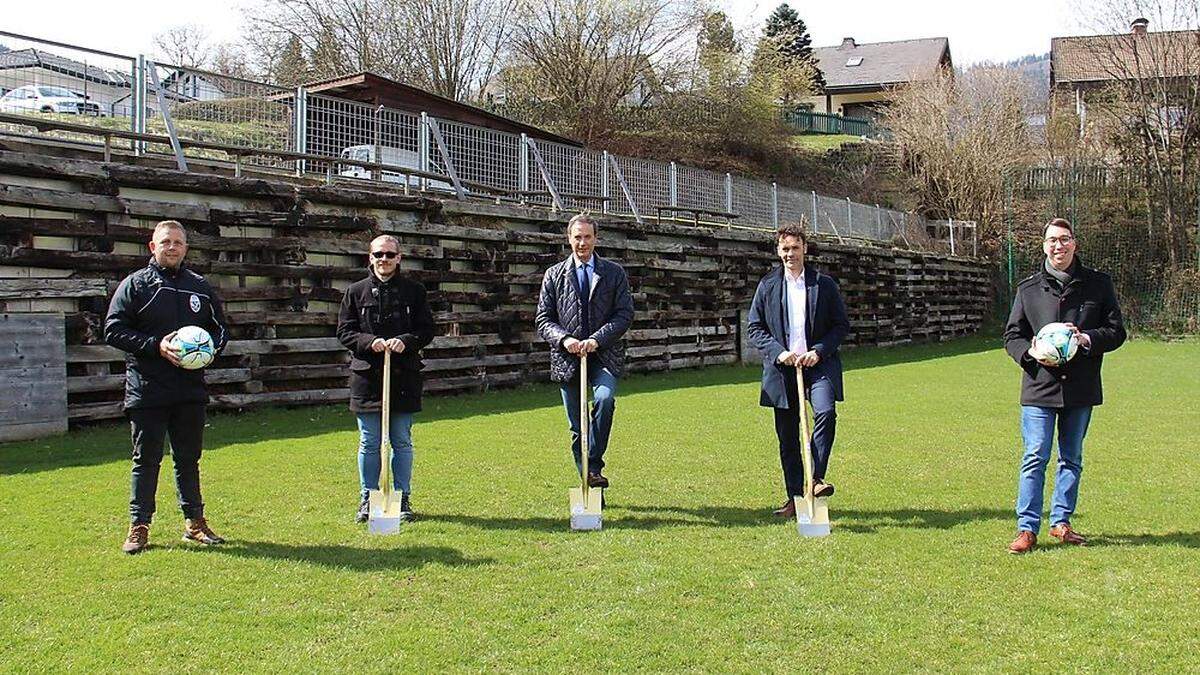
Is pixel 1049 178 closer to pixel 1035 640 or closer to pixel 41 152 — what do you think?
pixel 41 152

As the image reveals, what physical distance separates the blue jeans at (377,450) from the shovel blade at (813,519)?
2497 mm

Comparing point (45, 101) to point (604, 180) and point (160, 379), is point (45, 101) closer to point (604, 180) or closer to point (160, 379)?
point (160, 379)

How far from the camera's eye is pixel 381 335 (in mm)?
6480

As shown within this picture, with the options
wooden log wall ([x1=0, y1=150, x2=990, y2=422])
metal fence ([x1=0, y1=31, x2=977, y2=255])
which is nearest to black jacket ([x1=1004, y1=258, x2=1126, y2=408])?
wooden log wall ([x1=0, y1=150, x2=990, y2=422])

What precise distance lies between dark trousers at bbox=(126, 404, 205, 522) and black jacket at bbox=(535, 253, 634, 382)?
7.42 feet

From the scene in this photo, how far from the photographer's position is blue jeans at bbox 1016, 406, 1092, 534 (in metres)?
5.76

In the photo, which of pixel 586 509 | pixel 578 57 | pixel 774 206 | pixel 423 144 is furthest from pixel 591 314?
pixel 578 57

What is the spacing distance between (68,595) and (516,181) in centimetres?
1304

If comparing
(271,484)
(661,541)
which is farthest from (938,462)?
(271,484)

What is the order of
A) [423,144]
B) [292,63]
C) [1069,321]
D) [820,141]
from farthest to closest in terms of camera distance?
[820,141], [292,63], [423,144], [1069,321]

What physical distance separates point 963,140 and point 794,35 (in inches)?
917

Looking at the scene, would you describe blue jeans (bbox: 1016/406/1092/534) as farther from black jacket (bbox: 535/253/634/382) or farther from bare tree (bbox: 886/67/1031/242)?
bare tree (bbox: 886/67/1031/242)

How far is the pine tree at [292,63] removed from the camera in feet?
116

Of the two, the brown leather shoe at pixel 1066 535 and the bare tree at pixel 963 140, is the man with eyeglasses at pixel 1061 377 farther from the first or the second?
the bare tree at pixel 963 140
